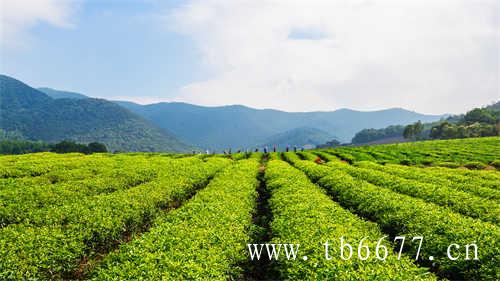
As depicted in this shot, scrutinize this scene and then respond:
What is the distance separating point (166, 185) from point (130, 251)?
14822 millimetres

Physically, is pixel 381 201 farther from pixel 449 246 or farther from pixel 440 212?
pixel 449 246

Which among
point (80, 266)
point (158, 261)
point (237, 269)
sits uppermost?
point (158, 261)

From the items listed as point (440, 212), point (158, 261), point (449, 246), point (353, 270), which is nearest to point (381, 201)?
point (440, 212)

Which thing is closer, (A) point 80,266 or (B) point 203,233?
(B) point 203,233

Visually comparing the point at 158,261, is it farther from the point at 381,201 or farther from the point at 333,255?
the point at 381,201

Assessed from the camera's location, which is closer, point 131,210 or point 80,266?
point 80,266

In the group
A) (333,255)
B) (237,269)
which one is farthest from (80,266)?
(333,255)

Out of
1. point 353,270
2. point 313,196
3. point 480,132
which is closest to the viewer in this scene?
point 353,270

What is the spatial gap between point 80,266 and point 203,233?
6549 millimetres

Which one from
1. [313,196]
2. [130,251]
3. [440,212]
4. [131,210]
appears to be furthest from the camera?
[313,196]

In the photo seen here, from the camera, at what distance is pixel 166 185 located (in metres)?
26.9

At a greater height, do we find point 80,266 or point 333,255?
point 333,255

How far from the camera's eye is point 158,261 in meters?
11.4

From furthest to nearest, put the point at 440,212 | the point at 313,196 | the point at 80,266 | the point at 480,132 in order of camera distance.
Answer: the point at 480,132 → the point at 313,196 → the point at 440,212 → the point at 80,266
